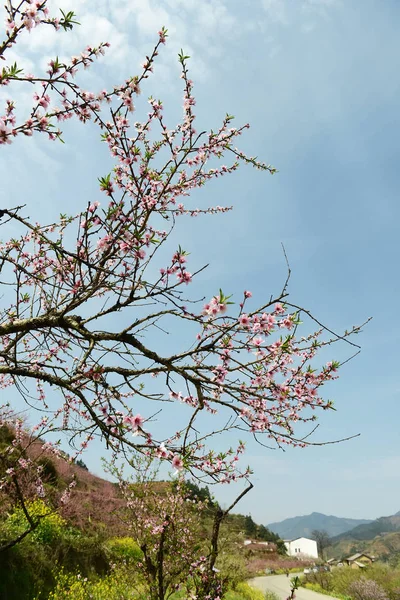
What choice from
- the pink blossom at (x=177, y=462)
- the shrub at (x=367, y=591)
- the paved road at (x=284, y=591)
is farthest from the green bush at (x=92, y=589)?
the shrub at (x=367, y=591)

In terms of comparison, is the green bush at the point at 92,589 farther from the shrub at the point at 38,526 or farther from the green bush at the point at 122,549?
the green bush at the point at 122,549

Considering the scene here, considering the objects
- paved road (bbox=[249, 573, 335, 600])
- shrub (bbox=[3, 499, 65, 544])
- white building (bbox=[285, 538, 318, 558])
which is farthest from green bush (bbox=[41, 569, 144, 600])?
white building (bbox=[285, 538, 318, 558])

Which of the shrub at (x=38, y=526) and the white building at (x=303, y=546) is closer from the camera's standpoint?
the shrub at (x=38, y=526)

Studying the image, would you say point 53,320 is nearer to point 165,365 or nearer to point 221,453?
point 165,365

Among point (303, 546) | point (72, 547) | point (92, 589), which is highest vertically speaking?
point (72, 547)

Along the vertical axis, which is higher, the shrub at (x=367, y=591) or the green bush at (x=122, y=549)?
the green bush at (x=122, y=549)

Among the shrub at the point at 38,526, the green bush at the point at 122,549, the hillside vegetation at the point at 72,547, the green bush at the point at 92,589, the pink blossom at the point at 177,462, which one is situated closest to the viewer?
the pink blossom at the point at 177,462

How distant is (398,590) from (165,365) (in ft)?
84.5

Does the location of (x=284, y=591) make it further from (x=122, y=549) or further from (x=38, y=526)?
(x=38, y=526)

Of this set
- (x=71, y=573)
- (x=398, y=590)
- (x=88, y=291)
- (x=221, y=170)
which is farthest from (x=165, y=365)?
(x=398, y=590)

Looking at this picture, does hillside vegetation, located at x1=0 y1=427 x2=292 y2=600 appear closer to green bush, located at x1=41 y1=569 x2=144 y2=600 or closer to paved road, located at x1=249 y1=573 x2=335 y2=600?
green bush, located at x1=41 y1=569 x2=144 y2=600

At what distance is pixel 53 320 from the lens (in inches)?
171

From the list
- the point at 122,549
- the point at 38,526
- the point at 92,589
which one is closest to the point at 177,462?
the point at 92,589

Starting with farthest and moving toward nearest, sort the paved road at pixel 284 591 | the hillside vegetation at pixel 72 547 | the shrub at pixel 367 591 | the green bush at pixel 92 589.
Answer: the shrub at pixel 367 591 → the paved road at pixel 284 591 → the green bush at pixel 92 589 → the hillside vegetation at pixel 72 547
